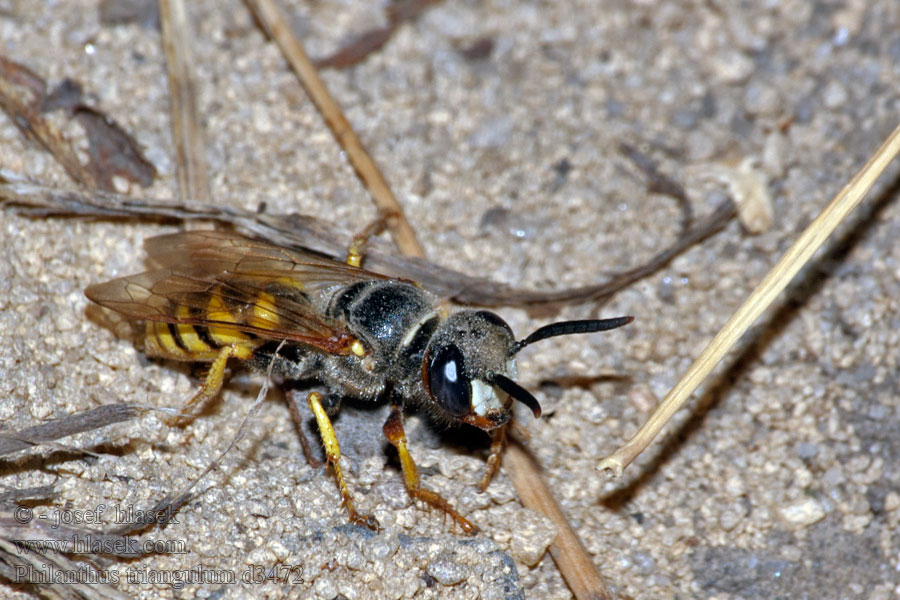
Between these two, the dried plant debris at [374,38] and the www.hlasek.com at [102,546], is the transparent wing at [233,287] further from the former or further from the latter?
the dried plant debris at [374,38]

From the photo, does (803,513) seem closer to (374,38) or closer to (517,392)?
(517,392)

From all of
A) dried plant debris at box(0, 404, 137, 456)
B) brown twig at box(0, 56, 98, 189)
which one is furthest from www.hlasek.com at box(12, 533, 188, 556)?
brown twig at box(0, 56, 98, 189)

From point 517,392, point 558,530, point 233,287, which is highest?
point 233,287

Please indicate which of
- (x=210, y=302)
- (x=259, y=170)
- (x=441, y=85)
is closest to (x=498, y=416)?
(x=210, y=302)

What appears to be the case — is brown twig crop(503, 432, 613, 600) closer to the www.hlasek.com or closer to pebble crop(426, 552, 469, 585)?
pebble crop(426, 552, 469, 585)

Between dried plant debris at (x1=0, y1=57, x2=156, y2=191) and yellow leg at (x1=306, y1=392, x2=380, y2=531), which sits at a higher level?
dried plant debris at (x1=0, y1=57, x2=156, y2=191)

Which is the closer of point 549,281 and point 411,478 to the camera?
point 411,478

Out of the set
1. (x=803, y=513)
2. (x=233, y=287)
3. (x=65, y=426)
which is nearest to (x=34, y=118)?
(x=233, y=287)
